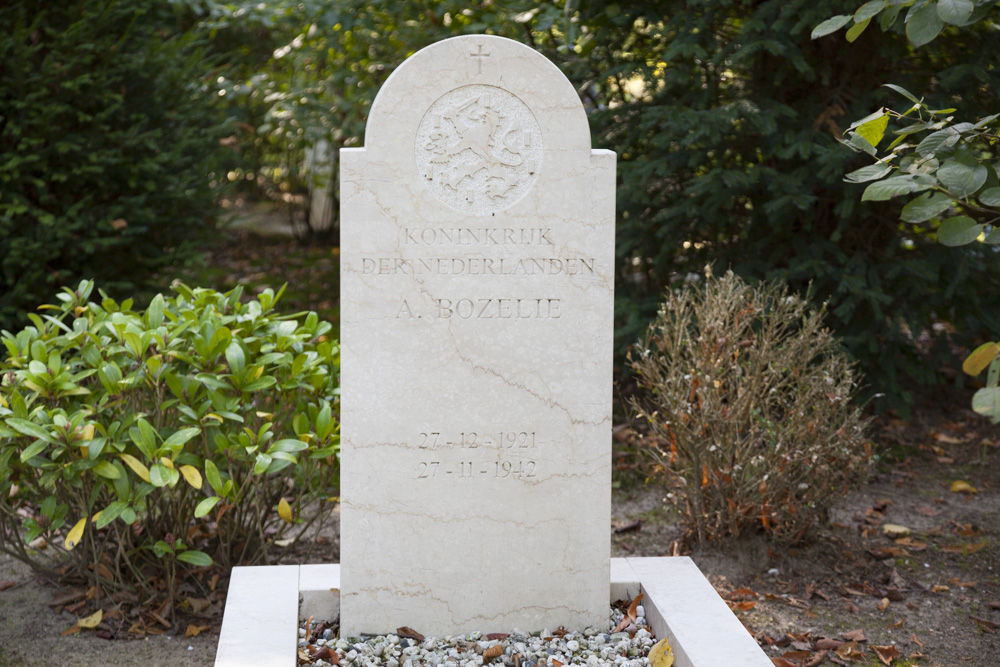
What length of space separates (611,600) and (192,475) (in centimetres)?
158

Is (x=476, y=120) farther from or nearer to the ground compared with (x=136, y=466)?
farther from the ground

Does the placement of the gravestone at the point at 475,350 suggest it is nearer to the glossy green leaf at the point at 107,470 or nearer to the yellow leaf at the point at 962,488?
the glossy green leaf at the point at 107,470

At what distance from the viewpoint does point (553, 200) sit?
2996 mm

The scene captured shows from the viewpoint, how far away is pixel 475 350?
305 cm

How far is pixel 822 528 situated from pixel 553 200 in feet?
7.54

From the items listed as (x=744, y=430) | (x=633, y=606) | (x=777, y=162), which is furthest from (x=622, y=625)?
(x=777, y=162)

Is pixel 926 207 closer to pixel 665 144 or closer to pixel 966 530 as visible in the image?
pixel 966 530

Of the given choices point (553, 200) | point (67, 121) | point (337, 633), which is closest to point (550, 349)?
point (553, 200)

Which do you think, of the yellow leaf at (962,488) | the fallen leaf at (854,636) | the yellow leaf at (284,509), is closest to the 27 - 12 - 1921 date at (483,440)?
the yellow leaf at (284,509)

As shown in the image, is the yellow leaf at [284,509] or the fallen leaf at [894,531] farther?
the fallen leaf at [894,531]

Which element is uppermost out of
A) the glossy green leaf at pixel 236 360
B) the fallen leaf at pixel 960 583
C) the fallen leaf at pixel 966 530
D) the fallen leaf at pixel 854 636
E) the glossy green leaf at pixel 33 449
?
the glossy green leaf at pixel 236 360

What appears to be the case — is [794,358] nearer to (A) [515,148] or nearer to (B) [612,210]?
(B) [612,210]

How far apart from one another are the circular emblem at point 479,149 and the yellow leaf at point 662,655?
1460 millimetres

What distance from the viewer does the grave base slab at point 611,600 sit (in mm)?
2770
